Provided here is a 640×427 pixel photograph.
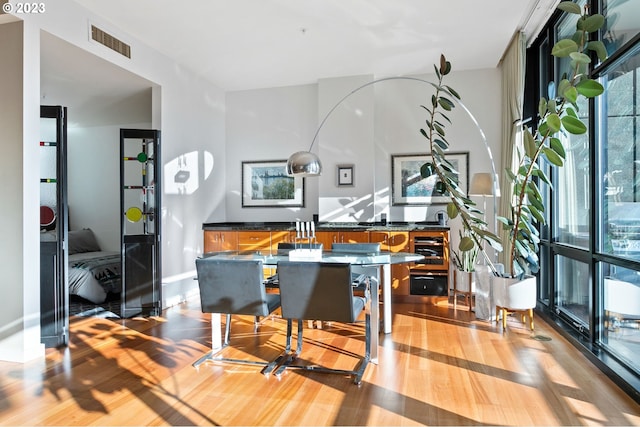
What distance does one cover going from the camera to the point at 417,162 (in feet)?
18.9

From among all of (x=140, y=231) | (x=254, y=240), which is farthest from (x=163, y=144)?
(x=254, y=240)

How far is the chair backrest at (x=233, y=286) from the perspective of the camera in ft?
9.44

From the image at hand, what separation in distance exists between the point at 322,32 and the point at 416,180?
246cm

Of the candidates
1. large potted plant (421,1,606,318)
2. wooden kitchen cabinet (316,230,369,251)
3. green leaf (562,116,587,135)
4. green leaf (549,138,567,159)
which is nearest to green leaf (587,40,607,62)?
large potted plant (421,1,606,318)

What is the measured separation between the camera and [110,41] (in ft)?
13.5

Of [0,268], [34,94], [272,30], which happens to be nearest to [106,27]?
[34,94]

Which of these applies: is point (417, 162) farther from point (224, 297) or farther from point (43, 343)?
point (43, 343)

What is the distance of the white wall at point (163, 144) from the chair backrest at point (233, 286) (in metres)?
1.53

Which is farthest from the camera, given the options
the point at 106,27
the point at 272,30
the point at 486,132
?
the point at 486,132

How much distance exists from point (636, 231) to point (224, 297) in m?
2.84

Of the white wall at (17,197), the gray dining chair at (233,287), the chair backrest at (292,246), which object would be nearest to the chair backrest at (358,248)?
the chair backrest at (292,246)

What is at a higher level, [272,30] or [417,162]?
[272,30]

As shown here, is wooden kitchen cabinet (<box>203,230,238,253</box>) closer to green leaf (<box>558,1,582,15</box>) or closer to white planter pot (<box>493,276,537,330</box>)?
white planter pot (<box>493,276,537,330</box>)

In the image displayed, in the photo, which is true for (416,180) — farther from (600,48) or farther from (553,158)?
(600,48)
